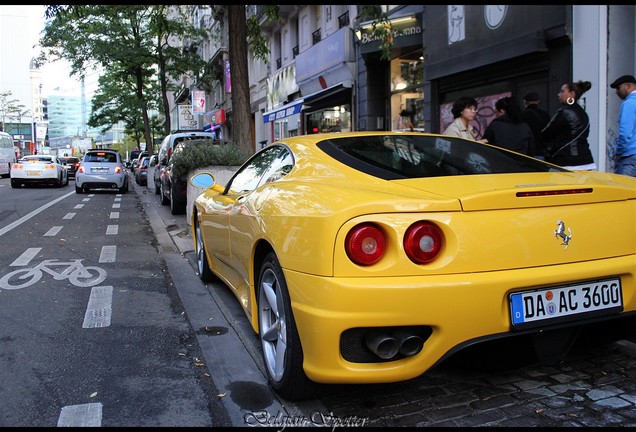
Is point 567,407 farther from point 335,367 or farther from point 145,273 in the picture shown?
point 145,273

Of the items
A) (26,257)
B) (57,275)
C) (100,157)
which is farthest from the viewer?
(100,157)

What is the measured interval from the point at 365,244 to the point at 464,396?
3.58 ft

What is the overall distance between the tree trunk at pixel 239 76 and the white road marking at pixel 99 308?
A: 6035 millimetres

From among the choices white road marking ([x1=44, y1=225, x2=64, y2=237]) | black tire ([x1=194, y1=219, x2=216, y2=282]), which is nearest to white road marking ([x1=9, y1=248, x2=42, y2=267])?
white road marking ([x1=44, y1=225, x2=64, y2=237])

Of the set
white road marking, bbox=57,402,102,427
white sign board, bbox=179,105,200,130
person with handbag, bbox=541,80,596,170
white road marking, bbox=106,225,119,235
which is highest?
white sign board, bbox=179,105,200,130

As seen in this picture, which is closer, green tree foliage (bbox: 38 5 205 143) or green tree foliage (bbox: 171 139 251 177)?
green tree foliage (bbox: 171 139 251 177)

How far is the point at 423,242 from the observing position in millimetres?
2371

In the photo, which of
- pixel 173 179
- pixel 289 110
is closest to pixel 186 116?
pixel 289 110

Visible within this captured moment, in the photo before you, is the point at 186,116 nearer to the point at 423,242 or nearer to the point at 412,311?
the point at 423,242

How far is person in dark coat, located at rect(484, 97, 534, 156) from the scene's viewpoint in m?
5.63

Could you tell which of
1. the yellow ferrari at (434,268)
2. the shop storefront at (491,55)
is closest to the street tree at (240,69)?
the shop storefront at (491,55)

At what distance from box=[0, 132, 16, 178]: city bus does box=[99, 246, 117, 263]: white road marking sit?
33087 millimetres

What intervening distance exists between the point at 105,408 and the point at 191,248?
4.94 metres

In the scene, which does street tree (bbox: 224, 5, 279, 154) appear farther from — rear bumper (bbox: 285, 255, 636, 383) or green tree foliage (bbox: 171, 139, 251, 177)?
rear bumper (bbox: 285, 255, 636, 383)
